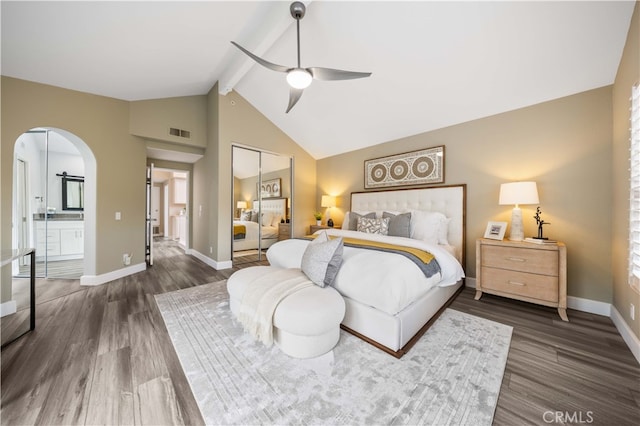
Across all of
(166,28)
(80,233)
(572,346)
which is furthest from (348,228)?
(80,233)

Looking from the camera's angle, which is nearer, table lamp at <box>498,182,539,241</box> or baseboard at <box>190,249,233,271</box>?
table lamp at <box>498,182,539,241</box>

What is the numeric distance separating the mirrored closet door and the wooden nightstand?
→ 3.80 m

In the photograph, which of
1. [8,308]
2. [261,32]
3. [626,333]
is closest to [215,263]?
[8,308]

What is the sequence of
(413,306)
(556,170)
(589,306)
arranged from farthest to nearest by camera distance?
(556,170)
(589,306)
(413,306)

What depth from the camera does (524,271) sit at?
262cm

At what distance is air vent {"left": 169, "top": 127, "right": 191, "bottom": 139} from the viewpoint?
432cm

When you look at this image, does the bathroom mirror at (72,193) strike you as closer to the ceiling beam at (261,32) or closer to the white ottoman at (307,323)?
the ceiling beam at (261,32)

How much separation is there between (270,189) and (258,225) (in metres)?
0.84

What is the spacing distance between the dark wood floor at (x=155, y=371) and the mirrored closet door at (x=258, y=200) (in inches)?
93.2

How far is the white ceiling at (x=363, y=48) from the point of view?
2.16m

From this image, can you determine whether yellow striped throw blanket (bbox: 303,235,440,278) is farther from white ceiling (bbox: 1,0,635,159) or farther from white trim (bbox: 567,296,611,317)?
white ceiling (bbox: 1,0,635,159)

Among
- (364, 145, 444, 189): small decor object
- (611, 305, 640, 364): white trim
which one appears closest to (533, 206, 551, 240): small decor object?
(611, 305, 640, 364): white trim

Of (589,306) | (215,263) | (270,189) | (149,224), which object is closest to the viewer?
(589,306)

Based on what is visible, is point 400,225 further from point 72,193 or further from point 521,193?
point 72,193
